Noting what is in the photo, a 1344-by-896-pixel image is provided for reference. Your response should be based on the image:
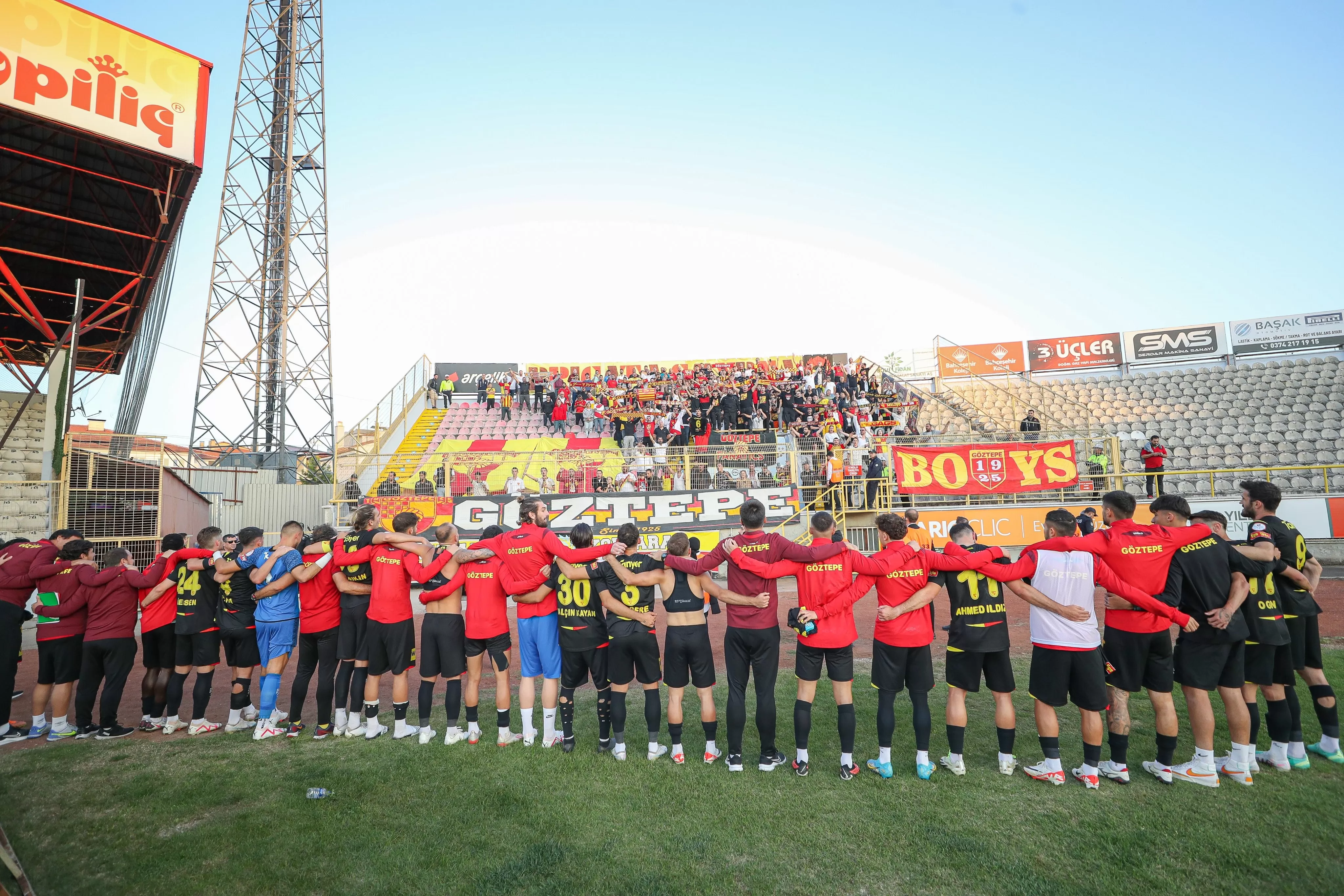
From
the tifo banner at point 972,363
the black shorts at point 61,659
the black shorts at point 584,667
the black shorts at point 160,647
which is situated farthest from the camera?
the tifo banner at point 972,363

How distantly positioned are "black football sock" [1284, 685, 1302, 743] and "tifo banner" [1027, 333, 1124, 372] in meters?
35.0

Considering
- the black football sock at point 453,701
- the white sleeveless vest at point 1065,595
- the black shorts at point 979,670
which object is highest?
the white sleeveless vest at point 1065,595

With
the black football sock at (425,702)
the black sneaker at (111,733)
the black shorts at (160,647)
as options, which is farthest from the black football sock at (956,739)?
the black sneaker at (111,733)

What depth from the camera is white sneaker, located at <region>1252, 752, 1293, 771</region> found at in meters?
5.53

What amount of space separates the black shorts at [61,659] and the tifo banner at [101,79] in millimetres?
10221

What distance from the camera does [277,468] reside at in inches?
1156

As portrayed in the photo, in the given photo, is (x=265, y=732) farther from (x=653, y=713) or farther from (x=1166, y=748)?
(x=1166, y=748)

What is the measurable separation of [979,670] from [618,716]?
3229 millimetres

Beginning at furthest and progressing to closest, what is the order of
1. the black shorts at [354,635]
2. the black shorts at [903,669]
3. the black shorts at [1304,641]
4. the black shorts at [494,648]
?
the black shorts at [354,635] → the black shorts at [494,648] → the black shorts at [1304,641] → the black shorts at [903,669]

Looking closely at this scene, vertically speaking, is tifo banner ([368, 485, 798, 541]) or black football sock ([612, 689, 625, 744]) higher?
tifo banner ([368, 485, 798, 541])

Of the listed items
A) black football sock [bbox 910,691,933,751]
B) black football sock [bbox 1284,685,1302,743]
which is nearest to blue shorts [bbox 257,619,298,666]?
black football sock [bbox 910,691,933,751]

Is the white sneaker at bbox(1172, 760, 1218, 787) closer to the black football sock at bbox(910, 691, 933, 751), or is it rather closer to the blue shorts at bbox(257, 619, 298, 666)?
the black football sock at bbox(910, 691, 933, 751)

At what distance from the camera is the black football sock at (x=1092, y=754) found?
5309 millimetres

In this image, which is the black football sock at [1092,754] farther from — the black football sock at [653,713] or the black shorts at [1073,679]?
the black football sock at [653,713]
